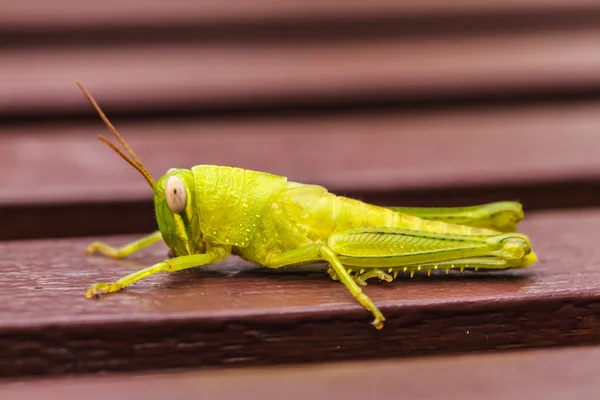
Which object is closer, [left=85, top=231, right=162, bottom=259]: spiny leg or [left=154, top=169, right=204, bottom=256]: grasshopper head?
[left=154, top=169, right=204, bottom=256]: grasshopper head

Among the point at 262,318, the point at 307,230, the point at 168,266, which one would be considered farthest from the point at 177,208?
the point at 262,318


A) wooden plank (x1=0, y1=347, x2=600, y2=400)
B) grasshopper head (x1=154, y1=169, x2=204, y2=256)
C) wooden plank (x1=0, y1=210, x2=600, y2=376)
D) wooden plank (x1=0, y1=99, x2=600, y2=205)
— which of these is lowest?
wooden plank (x1=0, y1=347, x2=600, y2=400)

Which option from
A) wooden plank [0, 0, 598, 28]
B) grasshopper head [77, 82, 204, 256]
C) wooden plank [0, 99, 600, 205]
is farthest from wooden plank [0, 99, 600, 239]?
wooden plank [0, 0, 598, 28]

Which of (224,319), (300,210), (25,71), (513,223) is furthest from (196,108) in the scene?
(224,319)

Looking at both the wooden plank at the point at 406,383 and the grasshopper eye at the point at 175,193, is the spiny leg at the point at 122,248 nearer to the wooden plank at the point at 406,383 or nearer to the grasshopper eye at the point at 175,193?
the grasshopper eye at the point at 175,193

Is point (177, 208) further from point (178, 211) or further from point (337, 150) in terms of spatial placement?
point (337, 150)

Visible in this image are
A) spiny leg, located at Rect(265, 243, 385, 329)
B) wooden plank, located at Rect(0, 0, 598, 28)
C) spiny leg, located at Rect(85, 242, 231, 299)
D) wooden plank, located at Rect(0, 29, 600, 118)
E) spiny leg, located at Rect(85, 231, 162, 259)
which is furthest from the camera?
wooden plank, located at Rect(0, 0, 598, 28)

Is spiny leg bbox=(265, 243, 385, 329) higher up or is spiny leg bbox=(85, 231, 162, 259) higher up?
spiny leg bbox=(85, 231, 162, 259)

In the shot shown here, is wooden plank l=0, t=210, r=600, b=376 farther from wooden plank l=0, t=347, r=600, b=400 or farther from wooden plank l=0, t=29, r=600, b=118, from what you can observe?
wooden plank l=0, t=29, r=600, b=118
